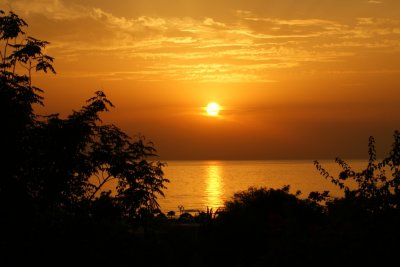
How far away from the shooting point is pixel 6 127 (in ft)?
35.9

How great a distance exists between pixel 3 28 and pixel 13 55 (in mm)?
700

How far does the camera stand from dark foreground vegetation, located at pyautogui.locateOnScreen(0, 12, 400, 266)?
32.6 ft

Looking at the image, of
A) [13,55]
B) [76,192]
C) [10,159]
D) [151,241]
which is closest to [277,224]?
[151,241]

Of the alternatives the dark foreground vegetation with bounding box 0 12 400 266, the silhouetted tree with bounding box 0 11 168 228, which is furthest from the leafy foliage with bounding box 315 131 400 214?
the silhouetted tree with bounding box 0 11 168 228

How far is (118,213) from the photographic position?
44.5 feet

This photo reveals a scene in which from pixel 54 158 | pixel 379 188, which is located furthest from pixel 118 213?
pixel 379 188

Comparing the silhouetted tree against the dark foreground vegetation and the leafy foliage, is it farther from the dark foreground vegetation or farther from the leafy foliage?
the leafy foliage

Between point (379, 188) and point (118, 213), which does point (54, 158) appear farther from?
→ point (379, 188)

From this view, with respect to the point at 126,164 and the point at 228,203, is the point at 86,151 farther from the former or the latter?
the point at 228,203

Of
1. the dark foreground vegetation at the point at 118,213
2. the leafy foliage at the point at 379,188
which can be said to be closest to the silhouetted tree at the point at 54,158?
the dark foreground vegetation at the point at 118,213

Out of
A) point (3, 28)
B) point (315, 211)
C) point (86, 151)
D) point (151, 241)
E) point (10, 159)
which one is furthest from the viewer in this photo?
point (315, 211)

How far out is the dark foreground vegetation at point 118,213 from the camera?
9945 mm

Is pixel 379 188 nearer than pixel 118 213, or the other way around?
pixel 379 188

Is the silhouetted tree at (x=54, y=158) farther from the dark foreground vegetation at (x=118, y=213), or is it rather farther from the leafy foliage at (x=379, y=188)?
the leafy foliage at (x=379, y=188)
